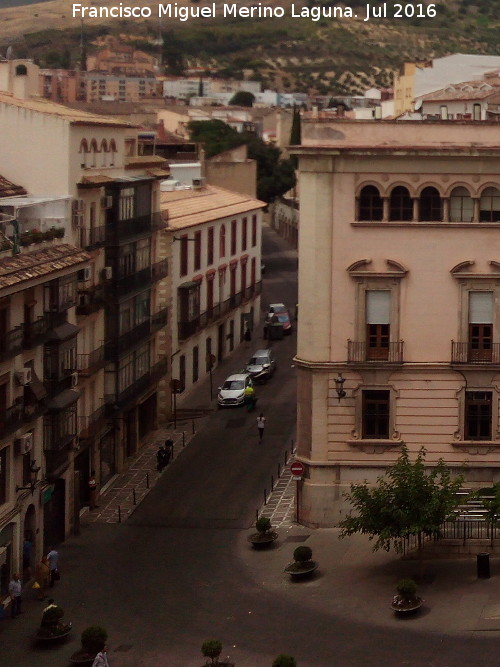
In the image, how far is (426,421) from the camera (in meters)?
45.7

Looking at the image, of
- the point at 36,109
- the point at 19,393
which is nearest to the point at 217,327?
the point at 36,109

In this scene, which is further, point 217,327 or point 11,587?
point 217,327

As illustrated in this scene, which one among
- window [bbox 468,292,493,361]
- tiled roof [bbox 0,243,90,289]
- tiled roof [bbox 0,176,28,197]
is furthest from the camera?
tiled roof [bbox 0,176,28,197]

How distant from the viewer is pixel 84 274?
50938 millimetres

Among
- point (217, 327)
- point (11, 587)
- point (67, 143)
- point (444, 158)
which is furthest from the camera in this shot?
point (217, 327)

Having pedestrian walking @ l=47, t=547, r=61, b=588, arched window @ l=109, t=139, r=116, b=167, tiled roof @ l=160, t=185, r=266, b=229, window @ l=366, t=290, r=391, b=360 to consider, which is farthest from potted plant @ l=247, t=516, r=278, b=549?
tiled roof @ l=160, t=185, r=266, b=229

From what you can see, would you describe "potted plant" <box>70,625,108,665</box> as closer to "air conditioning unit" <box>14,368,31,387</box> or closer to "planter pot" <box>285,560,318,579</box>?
"planter pot" <box>285,560,318,579</box>

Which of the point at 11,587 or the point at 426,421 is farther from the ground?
the point at 426,421

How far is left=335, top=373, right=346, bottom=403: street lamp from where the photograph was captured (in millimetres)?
45531

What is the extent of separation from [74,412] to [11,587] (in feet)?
29.5

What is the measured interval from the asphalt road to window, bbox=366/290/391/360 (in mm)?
6896

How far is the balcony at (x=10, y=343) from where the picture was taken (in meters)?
40.7

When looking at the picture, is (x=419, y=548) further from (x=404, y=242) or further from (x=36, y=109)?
(x=36, y=109)

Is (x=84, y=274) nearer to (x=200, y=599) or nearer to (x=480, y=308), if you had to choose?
(x=480, y=308)
